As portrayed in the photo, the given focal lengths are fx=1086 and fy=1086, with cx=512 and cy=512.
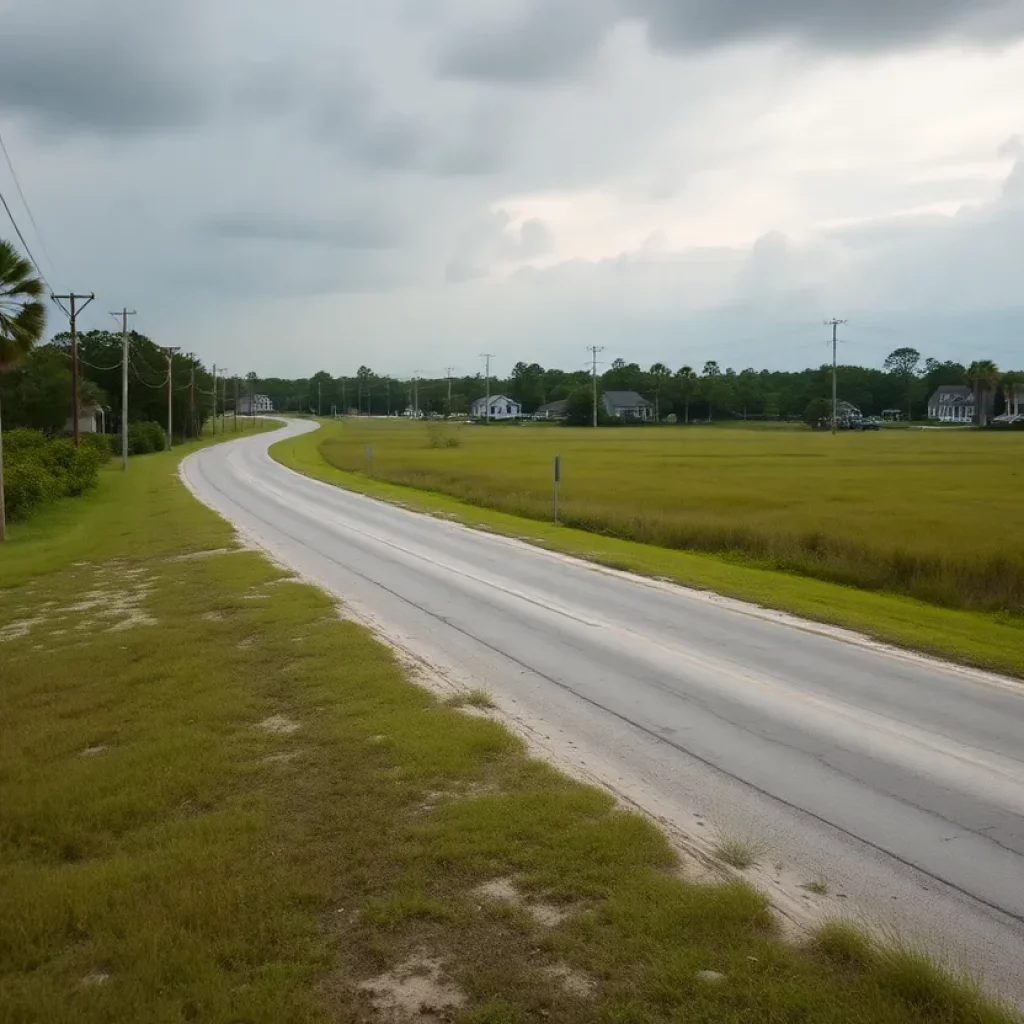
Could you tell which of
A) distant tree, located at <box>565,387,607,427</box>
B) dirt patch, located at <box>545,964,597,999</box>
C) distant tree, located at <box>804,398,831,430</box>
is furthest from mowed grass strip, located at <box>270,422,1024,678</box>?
distant tree, located at <box>565,387,607,427</box>

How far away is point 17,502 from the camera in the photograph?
108 feet

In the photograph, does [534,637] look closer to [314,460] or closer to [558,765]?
[558,765]

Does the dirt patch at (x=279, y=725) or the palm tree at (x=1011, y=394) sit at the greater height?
the palm tree at (x=1011, y=394)

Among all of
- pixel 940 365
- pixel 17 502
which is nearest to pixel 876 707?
pixel 17 502

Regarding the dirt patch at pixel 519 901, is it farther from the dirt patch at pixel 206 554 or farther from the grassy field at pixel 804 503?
the dirt patch at pixel 206 554

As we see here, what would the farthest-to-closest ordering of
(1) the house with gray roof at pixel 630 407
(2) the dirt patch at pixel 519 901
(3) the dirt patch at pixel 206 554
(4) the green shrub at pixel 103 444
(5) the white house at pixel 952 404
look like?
1. (1) the house with gray roof at pixel 630 407
2. (5) the white house at pixel 952 404
3. (4) the green shrub at pixel 103 444
4. (3) the dirt patch at pixel 206 554
5. (2) the dirt patch at pixel 519 901

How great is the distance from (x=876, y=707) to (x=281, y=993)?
6869 mm

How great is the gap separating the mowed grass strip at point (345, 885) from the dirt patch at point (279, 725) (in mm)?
33

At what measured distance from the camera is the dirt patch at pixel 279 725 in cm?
906

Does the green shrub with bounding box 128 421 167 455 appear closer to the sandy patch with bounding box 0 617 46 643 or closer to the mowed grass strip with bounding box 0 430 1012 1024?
the sandy patch with bounding box 0 617 46 643

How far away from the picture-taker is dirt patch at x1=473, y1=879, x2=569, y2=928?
5551mm

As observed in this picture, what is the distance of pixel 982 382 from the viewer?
482 ft

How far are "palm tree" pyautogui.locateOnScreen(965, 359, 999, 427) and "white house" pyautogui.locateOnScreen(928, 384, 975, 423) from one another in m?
14.1

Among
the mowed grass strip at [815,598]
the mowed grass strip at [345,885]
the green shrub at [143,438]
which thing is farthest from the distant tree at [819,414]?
the mowed grass strip at [345,885]
